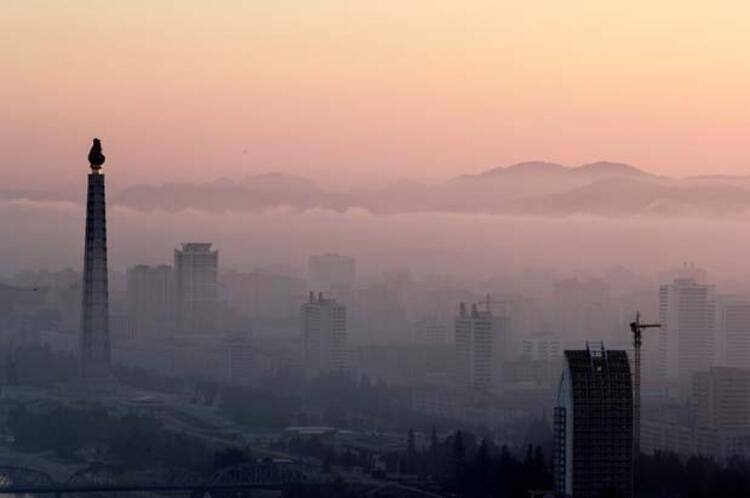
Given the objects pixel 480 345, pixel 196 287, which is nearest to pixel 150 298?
pixel 196 287

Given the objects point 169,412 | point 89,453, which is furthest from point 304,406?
point 89,453

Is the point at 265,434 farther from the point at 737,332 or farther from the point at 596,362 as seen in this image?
the point at 596,362

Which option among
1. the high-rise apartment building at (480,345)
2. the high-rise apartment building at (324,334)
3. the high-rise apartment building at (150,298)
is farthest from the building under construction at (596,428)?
the high-rise apartment building at (150,298)

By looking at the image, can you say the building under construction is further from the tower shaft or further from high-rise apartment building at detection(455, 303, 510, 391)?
the tower shaft

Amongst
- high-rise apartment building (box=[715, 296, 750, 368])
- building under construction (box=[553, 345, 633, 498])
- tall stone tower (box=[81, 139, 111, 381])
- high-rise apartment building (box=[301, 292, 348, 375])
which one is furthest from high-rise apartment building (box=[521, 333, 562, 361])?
building under construction (box=[553, 345, 633, 498])

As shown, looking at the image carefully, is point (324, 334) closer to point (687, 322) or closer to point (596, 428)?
point (687, 322)

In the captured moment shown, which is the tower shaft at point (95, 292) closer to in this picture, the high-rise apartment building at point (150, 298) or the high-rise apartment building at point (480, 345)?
the high-rise apartment building at point (150, 298)

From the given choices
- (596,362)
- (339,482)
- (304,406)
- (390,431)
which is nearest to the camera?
(596,362)
